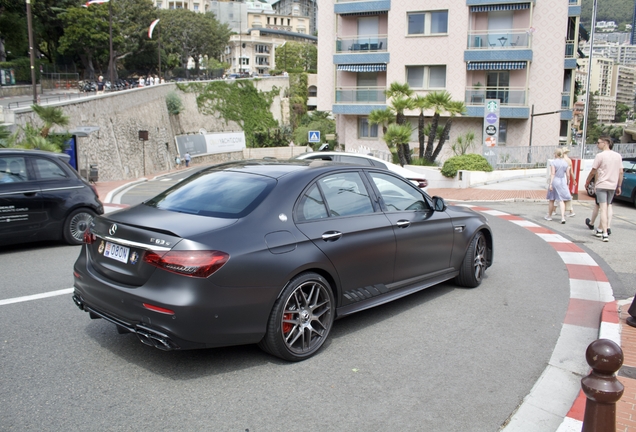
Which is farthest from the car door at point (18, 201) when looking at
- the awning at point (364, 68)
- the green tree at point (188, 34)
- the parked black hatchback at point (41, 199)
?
the green tree at point (188, 34)

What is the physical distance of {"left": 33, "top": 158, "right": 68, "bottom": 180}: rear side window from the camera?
29.9 feet

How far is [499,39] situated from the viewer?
36.9 meters

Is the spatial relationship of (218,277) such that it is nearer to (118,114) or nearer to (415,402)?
(415,402)

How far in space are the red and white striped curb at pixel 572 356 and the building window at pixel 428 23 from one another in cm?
3203

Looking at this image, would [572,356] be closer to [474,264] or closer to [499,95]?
[474,264]

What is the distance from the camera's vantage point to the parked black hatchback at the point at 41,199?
8.68 metres

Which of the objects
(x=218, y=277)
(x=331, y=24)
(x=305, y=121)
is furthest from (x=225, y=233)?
(x=305, y=121)

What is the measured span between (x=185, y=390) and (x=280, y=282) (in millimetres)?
1053

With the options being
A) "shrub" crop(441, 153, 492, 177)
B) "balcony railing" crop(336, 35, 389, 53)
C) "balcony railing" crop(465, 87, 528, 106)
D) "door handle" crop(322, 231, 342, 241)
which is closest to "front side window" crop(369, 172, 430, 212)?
"door handle" crop(322, 231, 342, 241)

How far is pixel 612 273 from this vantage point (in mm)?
8266

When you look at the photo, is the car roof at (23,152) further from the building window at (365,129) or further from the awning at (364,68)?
the building window at (365,129)

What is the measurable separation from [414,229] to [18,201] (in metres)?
6.20

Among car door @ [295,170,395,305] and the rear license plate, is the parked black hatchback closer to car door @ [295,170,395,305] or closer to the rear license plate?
the rear license plate

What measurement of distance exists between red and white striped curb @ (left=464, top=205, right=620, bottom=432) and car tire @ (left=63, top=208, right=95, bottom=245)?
24.4ft
